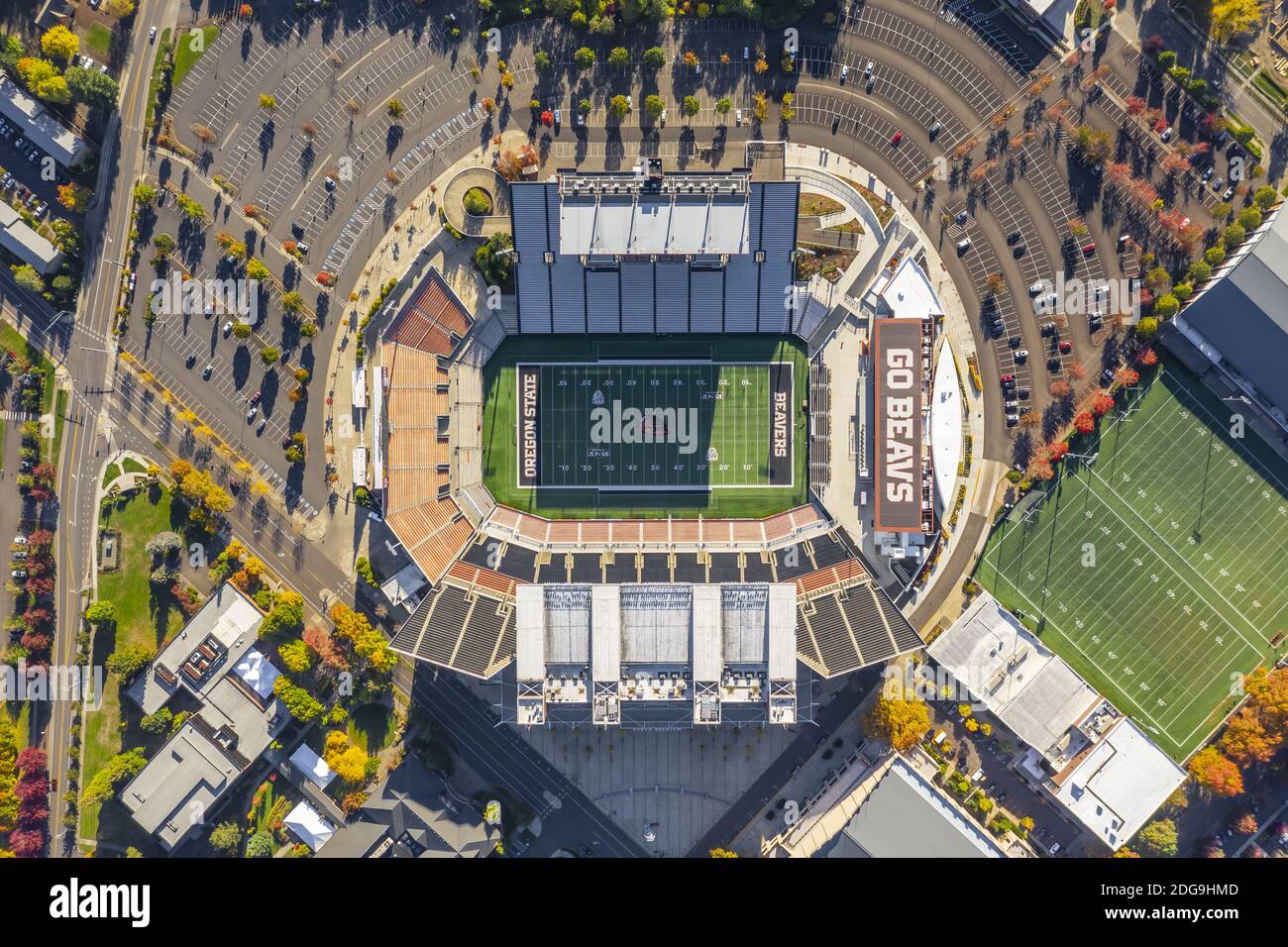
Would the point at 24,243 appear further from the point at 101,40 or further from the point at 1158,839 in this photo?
the point at 1158,839

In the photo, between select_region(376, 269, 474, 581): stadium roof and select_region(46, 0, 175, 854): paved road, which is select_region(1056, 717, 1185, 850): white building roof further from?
select_region(46, 0, 175, 854): paved road

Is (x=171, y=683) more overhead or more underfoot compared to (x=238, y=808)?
more overhead

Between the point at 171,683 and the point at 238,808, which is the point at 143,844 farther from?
the point at 171,683

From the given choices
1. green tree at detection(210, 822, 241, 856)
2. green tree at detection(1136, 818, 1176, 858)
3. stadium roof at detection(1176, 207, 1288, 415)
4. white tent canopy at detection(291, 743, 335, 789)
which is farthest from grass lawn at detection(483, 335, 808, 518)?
green tree at detection(1136, 818, 1176, 858)

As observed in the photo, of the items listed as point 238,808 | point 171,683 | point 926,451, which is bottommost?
point 238,808

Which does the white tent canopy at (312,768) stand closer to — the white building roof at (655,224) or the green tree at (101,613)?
the green tree at (101,613)

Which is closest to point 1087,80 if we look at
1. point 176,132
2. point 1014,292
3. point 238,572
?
point 1014,292
